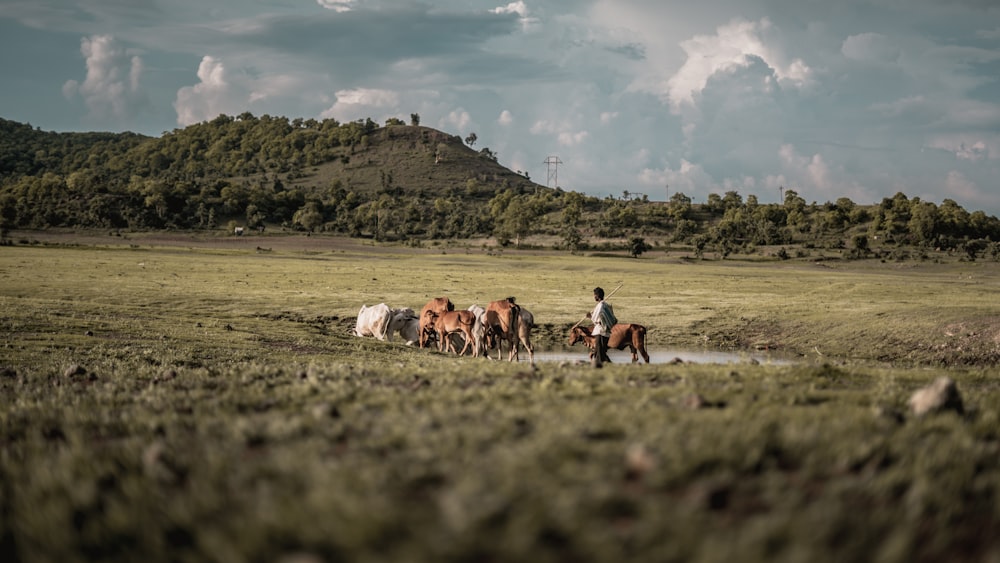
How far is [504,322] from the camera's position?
2394 cm

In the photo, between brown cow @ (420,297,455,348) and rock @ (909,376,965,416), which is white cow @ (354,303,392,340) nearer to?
brown cow @ (420,297,455,348)

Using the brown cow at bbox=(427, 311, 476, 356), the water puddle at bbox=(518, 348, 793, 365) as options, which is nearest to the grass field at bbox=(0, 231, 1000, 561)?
the brown cow at bbox=(427, 311, 476, 356)

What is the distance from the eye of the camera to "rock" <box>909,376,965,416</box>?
23.3ft

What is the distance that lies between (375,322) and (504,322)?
34.4 feet

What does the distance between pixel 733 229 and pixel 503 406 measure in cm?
15802

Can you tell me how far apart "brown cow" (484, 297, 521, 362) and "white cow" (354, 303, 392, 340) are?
8492 millimetres

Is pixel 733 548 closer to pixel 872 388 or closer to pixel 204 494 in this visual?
pixel 204 494

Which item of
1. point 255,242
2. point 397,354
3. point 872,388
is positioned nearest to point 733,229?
point 255,242

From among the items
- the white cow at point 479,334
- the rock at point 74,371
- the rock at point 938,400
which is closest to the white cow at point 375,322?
the white cow at point 479,334

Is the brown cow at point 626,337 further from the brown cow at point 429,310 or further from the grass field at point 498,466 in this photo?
the grass field at point 498,466

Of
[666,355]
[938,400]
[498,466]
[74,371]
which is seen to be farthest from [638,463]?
[666,355]

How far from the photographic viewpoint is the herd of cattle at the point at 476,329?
2395 centimetres

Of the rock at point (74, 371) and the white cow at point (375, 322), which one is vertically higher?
the rock at point (74, 371)

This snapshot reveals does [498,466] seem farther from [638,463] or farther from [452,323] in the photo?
[452,323]
